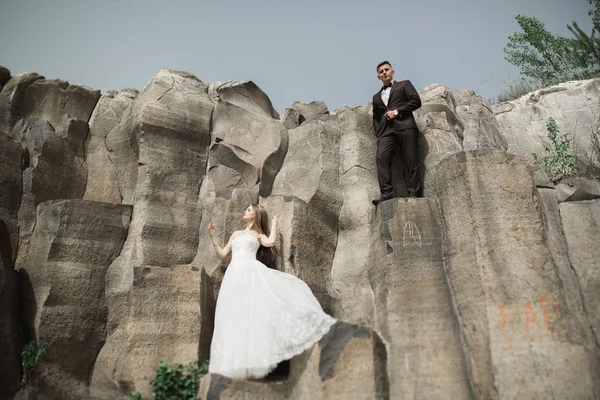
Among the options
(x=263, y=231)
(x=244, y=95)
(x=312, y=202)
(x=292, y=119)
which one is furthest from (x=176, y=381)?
(x=244, y=95)

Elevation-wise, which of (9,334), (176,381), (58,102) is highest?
(58,102)

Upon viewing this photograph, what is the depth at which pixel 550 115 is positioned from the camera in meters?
9.17

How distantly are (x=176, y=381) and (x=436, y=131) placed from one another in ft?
16.3

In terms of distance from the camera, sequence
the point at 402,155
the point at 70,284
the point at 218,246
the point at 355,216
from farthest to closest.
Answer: the point at 402,155
the point at 355,216
the point at 218,246
the point at 70,284

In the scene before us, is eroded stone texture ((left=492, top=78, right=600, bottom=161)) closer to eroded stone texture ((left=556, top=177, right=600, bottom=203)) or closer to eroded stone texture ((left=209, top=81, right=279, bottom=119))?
eroded stone texture ((left=556, top=177, right=600, bottom=203))

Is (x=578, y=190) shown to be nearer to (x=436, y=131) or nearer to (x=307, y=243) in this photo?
(x=436, y=131)

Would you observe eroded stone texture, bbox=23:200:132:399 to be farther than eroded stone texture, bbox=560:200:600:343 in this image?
Yes

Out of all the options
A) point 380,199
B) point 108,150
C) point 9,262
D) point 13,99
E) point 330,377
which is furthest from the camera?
point 108,150

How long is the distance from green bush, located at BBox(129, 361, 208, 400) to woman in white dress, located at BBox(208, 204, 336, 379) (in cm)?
46

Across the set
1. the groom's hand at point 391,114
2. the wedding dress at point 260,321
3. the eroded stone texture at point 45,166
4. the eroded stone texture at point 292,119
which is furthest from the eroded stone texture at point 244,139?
the eroded stone texture at point 45,166

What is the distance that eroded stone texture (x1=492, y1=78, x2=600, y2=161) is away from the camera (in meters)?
8.82

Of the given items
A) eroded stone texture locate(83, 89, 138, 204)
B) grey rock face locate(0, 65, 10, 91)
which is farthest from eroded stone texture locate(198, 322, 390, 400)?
grey rock face locate(0, 65, 10, 91)

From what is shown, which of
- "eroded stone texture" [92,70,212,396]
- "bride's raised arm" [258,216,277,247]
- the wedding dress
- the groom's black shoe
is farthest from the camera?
the groom's black shoe

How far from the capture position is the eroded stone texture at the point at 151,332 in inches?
245
